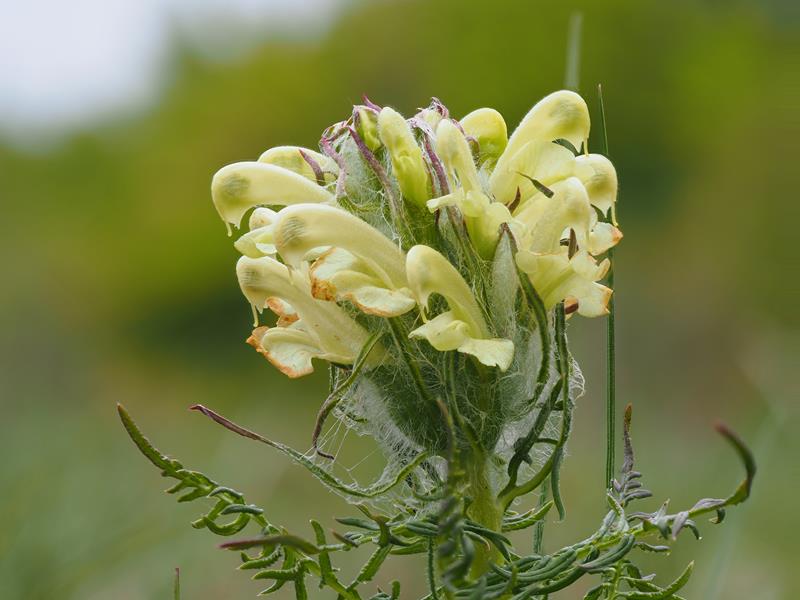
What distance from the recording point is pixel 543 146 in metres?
0.89

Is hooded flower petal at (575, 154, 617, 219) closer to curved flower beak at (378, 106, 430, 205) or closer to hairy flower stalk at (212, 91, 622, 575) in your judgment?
hairy flower stalk at (212, 91, 622, 575)

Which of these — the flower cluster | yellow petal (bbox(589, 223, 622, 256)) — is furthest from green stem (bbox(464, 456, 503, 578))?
yellow petal (bbox(589, 223, 622, 256))

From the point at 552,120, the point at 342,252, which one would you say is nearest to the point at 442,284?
the point at 342,252

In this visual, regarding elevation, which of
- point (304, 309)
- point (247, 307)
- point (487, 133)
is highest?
point (247, 307)

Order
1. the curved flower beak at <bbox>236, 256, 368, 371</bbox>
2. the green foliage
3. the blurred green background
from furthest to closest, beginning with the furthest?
the blurred green background → the curved flower beak at <bbox>236, 256, 368, 371</bbox> → the green foliage

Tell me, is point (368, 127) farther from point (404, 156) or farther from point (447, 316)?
point (447, 316)

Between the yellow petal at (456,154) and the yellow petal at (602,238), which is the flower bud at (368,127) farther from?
the yellow petal at (602,238)

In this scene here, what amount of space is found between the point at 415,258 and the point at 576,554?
0.91 feet

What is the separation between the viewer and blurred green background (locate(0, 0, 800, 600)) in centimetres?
184

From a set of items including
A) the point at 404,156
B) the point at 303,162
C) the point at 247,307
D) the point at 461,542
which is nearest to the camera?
the point at 461,542

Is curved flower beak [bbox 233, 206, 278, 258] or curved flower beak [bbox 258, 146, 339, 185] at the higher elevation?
curved flower beak [bbox 258, 146, 339, 185]

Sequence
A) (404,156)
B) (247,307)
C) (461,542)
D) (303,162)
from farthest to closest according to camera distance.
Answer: (247,307) → (303,162) → (404,156) → (461,542)

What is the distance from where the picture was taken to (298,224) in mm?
829

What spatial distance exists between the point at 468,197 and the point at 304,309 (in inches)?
7.5
